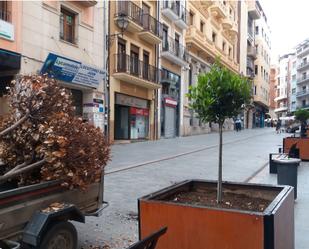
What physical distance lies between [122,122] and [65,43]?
23.0 ft

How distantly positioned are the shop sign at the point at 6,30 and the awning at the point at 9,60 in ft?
1.72

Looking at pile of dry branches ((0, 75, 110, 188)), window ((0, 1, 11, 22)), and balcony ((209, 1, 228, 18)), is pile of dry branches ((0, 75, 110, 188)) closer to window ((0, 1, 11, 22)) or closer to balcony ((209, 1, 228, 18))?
window ((0, 1, 11, 22))

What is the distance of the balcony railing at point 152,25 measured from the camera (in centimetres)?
2373

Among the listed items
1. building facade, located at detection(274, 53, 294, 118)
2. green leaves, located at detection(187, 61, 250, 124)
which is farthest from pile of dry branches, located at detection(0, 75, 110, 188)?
building facade, located at detection(274, 53, 294, 118)

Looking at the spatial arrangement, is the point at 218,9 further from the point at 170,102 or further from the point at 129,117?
the point at 129,117

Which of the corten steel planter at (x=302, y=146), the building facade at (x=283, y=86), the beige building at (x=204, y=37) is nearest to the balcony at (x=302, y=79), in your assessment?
the building facade at (x=283, y=86)

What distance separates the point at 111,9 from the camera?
21.4m

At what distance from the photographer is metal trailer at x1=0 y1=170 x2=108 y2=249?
3.46m

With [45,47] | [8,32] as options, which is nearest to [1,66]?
[8,32]

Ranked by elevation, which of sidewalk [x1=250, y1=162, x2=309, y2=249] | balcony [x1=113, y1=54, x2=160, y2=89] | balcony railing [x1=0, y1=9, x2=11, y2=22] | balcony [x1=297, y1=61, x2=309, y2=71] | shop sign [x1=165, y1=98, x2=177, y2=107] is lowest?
sidewalk [x1=250, y1=162, x2=309, y2=249]

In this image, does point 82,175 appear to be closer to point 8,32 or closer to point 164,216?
point 164,216

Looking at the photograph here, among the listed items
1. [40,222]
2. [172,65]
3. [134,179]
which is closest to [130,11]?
[172,65]

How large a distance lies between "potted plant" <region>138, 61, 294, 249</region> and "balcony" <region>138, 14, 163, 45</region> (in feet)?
64.8

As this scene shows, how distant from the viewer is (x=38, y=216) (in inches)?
145
